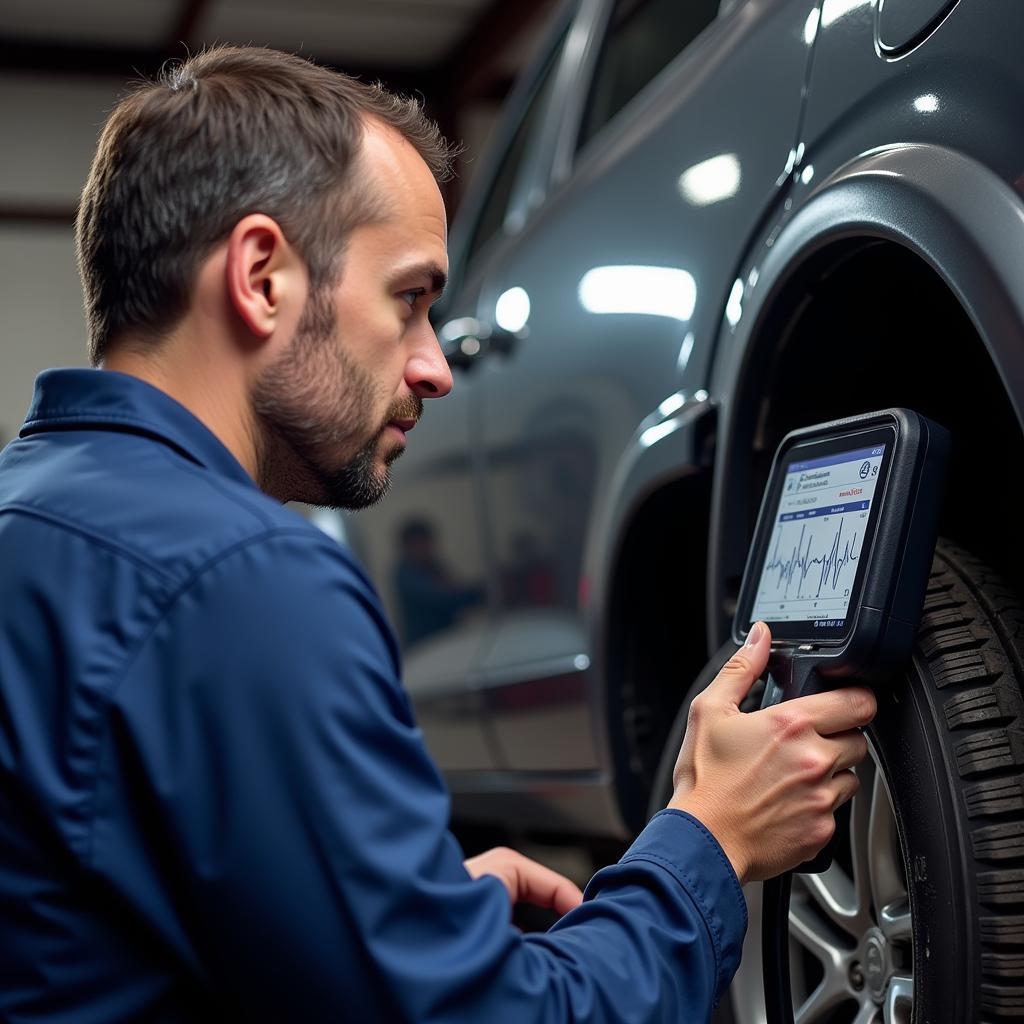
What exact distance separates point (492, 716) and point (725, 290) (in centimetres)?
94

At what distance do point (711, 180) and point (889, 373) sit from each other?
249 millimetres

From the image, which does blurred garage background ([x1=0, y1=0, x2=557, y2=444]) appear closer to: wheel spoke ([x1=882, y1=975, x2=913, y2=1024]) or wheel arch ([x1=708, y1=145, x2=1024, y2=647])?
wheel arch ([x1=708, y1=145, x2=1024, y2=647])

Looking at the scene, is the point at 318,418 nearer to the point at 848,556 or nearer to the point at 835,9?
the point at 848,556

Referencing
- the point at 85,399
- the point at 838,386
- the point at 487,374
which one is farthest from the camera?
the point at 487,374

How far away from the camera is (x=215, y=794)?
709mm

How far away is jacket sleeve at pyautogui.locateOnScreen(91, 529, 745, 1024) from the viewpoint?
0.70m

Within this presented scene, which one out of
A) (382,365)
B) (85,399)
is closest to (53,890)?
(85,399)

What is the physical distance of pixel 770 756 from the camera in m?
0.90

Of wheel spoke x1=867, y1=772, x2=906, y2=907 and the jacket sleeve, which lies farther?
wheel spoke x1=867, y1=772, x2=906, y2=907

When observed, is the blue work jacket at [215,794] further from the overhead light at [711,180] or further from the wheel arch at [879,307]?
the overhead light at [711,180]

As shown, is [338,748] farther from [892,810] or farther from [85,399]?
[892,810]

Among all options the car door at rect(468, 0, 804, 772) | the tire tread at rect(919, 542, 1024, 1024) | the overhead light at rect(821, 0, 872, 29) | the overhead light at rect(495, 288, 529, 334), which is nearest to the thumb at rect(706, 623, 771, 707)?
the tire tread at rect(919, 542, 1024, 1024)

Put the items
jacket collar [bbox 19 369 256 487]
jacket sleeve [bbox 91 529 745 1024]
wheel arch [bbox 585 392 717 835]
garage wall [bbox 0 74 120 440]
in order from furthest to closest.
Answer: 1. garage wall [bbox 0 74 120 440]
2. wheel arch [bbox 585 392 717 835]
3. jacket collar [bbox 19 369 256 487]
4. jacket sleeve [bbox 91 529 745 1024]

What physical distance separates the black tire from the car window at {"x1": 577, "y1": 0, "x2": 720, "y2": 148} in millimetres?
836
